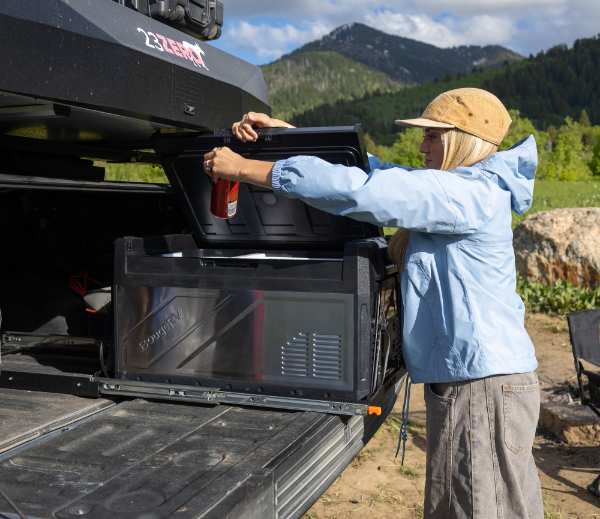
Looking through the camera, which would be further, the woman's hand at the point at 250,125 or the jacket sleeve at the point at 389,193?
the woman's hand at the point at 250,125

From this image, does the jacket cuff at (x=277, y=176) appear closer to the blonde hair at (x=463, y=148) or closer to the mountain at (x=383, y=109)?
the blonde hair at (x=463, y=148)

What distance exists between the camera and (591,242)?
8766 millimetres

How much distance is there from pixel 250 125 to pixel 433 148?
2.18ft

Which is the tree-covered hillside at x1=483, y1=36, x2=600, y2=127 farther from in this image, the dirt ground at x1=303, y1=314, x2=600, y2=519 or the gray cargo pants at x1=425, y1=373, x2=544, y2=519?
the gray cargo pants at x1=425, y1=373, x2=544, y2=519

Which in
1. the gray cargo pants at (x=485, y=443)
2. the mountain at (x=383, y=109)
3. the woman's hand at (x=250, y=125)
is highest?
the mountain at (x=383, y=109)

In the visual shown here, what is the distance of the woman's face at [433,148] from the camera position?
103 inches

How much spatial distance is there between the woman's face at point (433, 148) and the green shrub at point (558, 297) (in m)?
6.30

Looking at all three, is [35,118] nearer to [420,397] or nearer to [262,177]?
[262,177]

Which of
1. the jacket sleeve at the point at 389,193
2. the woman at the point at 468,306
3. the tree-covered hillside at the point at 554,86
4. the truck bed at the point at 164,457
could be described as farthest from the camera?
the tree-covered hillside at the point at 554,86

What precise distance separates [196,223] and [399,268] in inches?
38.6

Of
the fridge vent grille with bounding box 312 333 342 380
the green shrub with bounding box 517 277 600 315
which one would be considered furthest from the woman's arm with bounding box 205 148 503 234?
the green shrub with bounding box 517 277 600 315

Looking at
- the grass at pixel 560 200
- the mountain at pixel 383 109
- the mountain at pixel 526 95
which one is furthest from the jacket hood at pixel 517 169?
the mountain at pixel 526 95

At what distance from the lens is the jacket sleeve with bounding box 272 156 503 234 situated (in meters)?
2.28

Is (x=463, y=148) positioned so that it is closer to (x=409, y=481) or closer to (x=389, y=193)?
(x=389, y=193)
